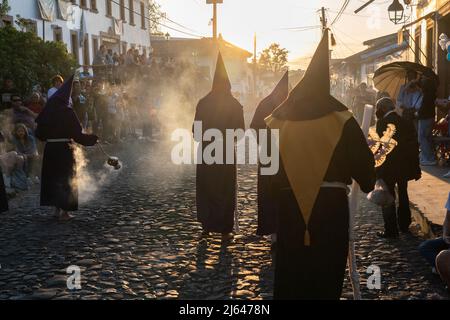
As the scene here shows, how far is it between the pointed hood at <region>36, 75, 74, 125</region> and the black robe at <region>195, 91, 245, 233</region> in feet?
7.19

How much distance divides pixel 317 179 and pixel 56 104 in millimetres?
5659

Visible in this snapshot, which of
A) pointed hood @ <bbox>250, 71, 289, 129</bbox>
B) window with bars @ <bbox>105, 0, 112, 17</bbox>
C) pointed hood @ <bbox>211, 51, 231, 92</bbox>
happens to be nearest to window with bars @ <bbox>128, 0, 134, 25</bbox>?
window with bars @ <bbox>105, 0, 112, 17</bbox>

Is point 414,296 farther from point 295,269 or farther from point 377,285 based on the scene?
point 295,269

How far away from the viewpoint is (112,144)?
1936cm

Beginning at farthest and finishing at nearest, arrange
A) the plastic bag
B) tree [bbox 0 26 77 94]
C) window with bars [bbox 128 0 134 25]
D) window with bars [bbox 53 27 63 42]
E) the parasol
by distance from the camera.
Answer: window with bars [bbox 128 0 134 25], window with bars [bbox 53 27 63 42], tree [bbox 0 26 77 94], the parasol, the plastic bag

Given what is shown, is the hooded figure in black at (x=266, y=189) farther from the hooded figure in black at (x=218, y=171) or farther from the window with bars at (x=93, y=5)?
the window with bars at (x=93, y=5)

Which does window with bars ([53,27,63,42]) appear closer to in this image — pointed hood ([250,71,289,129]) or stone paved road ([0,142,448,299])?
stone paved road ([0,142,448,299])

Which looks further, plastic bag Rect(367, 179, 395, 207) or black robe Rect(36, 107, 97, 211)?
black robe Rect(36, 107, 97, 211)

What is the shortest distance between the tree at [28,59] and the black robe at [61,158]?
6182 mm

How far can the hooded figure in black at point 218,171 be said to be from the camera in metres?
7.49

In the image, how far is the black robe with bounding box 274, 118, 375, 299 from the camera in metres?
4.00
